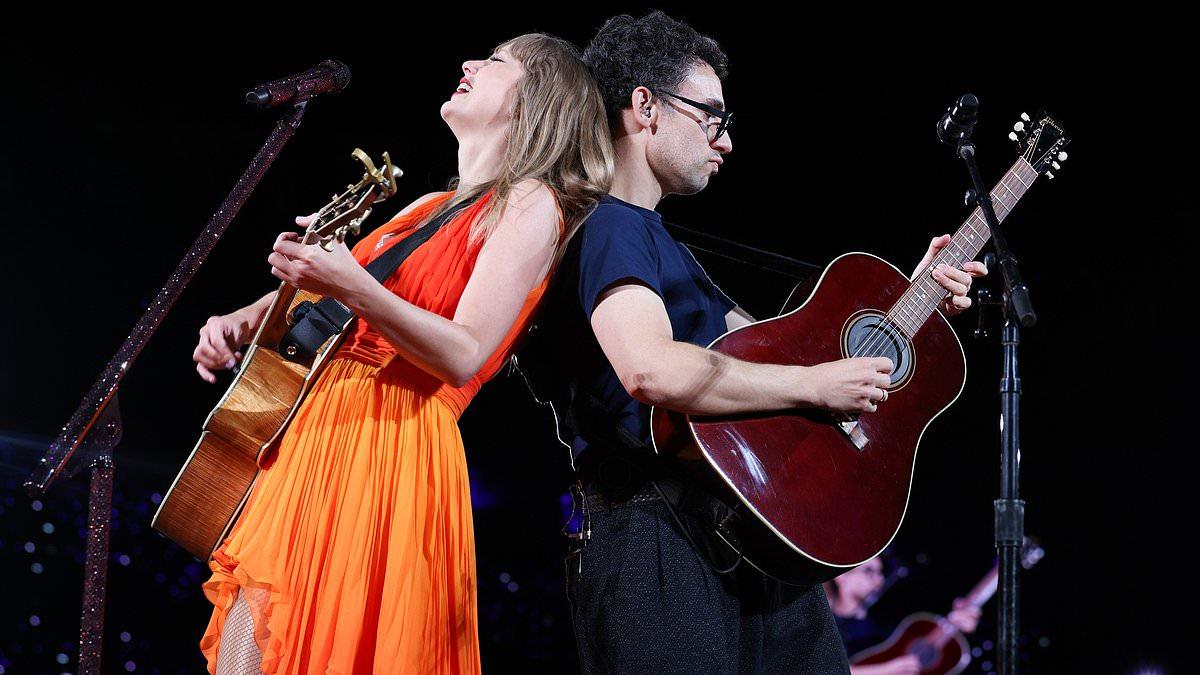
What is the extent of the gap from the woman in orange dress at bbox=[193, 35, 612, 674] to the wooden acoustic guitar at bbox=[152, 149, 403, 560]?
0.15 feet

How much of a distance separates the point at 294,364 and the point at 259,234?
3226 millimetres

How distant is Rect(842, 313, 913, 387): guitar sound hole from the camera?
2109mm

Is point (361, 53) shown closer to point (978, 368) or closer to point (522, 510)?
point (522, 510)

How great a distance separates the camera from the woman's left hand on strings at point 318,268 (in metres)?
1.72

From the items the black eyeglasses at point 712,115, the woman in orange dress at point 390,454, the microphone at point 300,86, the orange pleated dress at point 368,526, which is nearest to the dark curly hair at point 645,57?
the black eyeglasses at point 712,115

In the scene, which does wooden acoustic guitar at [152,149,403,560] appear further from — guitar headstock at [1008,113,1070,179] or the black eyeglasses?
guitar headstock at [1008,113,1070,179]

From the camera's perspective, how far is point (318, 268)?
1.72 m

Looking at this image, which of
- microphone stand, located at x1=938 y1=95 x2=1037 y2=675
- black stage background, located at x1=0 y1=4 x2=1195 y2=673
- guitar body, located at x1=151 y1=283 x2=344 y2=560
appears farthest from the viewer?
black stage background, located at x1=0 y1=4 x2=1195 y2=673

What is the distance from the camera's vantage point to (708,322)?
213 centimetres

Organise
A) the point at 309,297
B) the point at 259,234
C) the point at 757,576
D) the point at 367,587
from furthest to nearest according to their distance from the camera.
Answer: the point at 259,234, the point at 309,297, the point at 757,576, the point at 367,587

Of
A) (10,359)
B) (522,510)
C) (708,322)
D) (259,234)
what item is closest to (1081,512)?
(522,510)

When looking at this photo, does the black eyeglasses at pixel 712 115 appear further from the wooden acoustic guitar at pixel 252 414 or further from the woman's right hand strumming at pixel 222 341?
the woman's right hand strumming at pixel 222 341

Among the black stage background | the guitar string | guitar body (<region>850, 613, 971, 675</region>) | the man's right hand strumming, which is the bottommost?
guitar body (<region>850, 613, 971, 675</region>)

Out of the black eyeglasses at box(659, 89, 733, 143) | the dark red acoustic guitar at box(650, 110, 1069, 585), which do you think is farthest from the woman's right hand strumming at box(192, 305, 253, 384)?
the black eyeglasses at box(659, 89, 733, 143)
